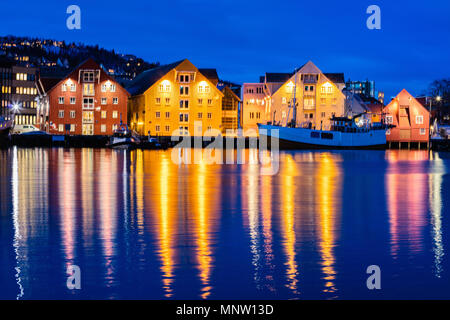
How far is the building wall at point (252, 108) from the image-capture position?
130000 millimetres

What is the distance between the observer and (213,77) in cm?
13225

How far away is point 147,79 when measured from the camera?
417 feet

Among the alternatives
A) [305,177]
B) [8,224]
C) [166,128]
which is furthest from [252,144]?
[8,224]

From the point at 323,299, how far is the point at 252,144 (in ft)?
341

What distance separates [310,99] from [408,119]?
23405 mm

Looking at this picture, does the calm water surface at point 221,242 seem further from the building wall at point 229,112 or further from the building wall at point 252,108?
the building wall at point 252,108

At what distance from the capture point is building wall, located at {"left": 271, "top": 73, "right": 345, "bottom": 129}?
12281cm

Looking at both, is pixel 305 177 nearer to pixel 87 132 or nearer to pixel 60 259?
pixel 60 259

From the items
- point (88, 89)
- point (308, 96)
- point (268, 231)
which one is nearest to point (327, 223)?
point (268, 231)

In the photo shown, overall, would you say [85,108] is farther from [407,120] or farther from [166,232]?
[166,232]

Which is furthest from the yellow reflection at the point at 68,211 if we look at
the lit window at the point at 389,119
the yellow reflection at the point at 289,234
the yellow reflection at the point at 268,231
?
the lit window at the point at 389,119

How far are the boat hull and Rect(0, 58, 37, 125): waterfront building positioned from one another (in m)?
77.5

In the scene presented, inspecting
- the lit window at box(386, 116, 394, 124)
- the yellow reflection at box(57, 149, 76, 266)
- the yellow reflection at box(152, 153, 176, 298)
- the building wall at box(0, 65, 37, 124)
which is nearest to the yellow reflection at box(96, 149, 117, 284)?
the yellow reflection at box(57, 149, 76, 266)

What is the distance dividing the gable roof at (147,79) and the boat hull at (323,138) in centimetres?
1989
